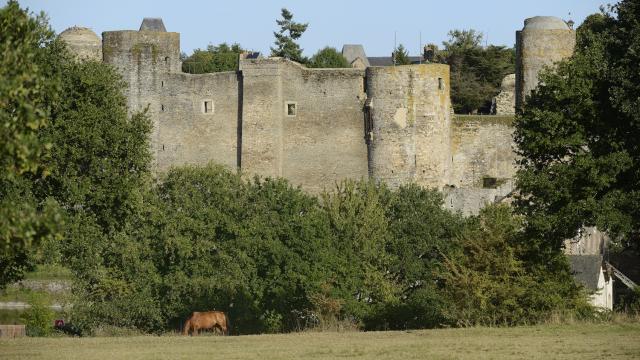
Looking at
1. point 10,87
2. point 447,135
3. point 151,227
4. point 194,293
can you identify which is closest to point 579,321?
point 10,87

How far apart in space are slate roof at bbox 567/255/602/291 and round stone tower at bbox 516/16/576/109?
7359mm

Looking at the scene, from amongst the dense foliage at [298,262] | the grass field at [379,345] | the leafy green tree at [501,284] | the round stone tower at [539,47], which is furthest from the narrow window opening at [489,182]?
the grass field at [379,345]

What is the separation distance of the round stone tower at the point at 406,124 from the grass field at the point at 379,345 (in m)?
24.4

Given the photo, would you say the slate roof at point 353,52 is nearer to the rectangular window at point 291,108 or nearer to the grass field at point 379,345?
the rectangular window at point 291,108

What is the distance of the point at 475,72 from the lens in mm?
67750

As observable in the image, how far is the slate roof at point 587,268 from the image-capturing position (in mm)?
40500

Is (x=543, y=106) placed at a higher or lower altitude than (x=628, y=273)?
higher

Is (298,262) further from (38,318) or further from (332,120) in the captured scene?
(332,120)

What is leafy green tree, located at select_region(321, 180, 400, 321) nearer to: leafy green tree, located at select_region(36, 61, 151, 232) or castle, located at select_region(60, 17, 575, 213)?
castle, located at select_region(60, 17, 575, 213)

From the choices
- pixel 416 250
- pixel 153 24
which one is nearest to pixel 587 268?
pixel 416 250

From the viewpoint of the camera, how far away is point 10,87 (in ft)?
50.9

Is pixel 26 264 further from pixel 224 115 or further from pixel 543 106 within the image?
pixel 224 115

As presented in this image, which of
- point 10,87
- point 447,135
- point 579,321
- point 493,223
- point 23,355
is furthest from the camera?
point 447,135

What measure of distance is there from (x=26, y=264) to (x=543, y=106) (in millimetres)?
8728
